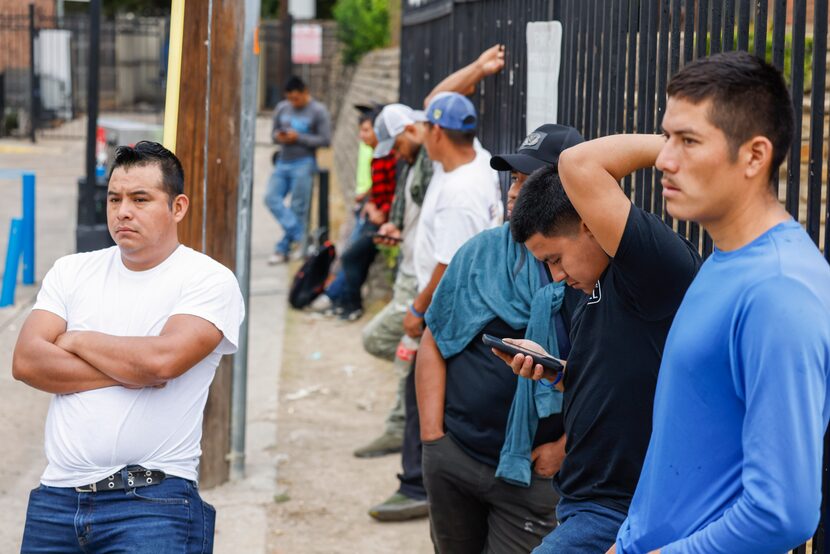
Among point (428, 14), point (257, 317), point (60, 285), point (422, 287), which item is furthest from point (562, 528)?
point (257, 317)

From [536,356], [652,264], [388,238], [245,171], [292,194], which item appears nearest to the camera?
[652,264]

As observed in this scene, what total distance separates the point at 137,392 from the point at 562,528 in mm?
1369

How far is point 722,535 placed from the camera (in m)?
2.06

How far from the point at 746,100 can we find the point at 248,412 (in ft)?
21.0

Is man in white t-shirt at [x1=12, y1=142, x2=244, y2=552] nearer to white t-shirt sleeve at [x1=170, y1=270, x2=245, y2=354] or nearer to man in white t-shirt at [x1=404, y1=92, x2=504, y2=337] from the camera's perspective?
white t-shirt sleeve at [x1=170, y1=270, x2=245, y2=354]

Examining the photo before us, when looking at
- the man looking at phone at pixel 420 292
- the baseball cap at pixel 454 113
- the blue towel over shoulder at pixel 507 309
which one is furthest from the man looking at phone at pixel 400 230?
the blue towel over shoulder at pixel 507 309

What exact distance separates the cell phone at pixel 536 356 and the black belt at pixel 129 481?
111 cm

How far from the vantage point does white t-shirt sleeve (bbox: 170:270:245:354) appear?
361 cm

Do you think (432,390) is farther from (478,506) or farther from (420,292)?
(420,292)

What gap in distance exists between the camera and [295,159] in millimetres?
13070

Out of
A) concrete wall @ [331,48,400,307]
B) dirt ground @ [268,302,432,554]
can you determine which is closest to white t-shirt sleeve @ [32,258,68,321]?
dirt ground @ [268,302,432,554]

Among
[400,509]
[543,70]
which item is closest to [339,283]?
[400,509]

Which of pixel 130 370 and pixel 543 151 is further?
pixel 543 151

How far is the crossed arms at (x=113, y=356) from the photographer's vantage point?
3490 millimetres
